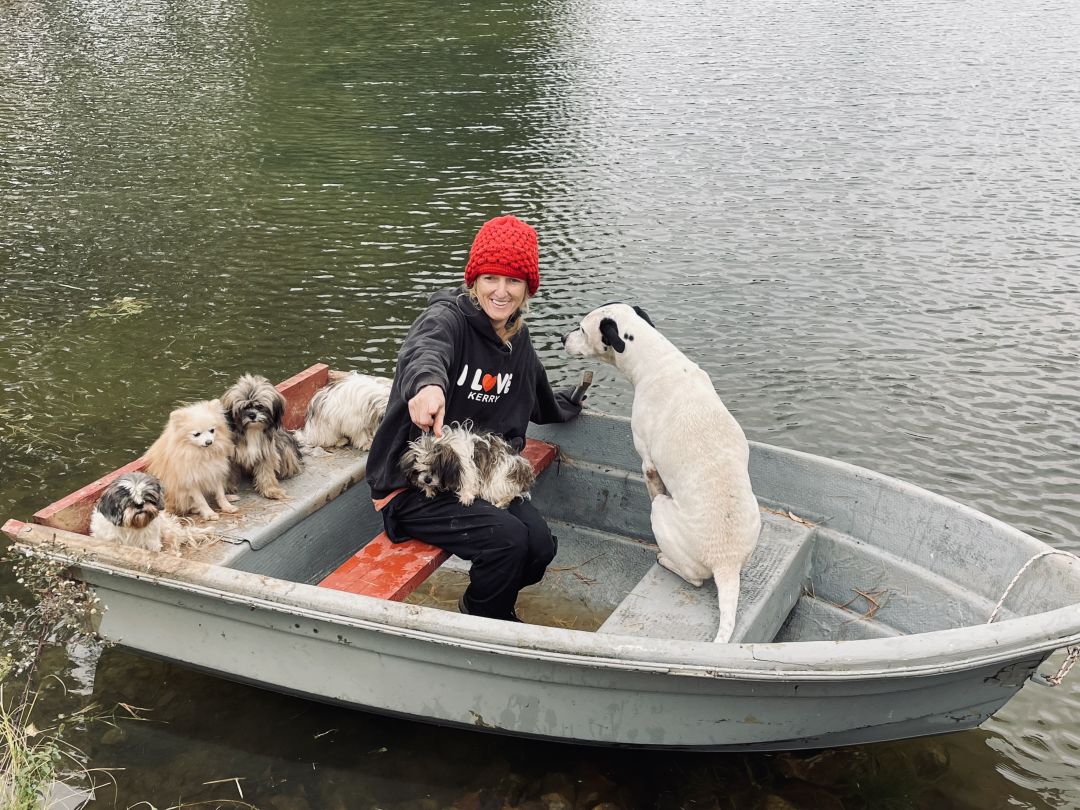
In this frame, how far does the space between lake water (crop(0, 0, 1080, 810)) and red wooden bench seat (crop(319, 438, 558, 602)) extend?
3.54 feet

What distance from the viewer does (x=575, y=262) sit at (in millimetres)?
11547

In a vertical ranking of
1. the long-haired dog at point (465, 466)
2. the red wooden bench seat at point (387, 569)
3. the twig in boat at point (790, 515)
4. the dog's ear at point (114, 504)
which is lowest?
the red wooden bench seat at point (387, 569)

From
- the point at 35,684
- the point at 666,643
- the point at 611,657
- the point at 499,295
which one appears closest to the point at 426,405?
the point at 499,295

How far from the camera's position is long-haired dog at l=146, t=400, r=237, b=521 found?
508 centimetres

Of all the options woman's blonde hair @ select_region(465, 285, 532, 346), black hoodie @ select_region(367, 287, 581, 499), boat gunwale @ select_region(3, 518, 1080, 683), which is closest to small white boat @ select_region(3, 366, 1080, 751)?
boat gunwale @ select_region(3, 518, 1080, 683)

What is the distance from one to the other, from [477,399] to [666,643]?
1694 millimetres

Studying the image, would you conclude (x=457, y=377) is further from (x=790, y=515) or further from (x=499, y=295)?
(x=790, y=515)

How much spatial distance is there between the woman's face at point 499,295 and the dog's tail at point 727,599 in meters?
1.68

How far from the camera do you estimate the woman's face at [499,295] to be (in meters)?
4.51

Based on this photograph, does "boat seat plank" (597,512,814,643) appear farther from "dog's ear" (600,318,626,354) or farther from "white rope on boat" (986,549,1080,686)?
"dog's ear" (600,318,626,354)

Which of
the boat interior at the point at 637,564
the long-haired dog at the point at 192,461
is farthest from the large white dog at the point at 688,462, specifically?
the long-haired dog at the point at 192,461

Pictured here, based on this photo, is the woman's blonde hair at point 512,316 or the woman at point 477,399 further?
Result: the woman's blonde hair at point 512,316

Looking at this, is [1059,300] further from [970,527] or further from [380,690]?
[380,690]

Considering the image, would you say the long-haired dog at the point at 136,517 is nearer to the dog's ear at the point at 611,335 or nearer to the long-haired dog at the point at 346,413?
the long-haired dog at the point at 346,413
